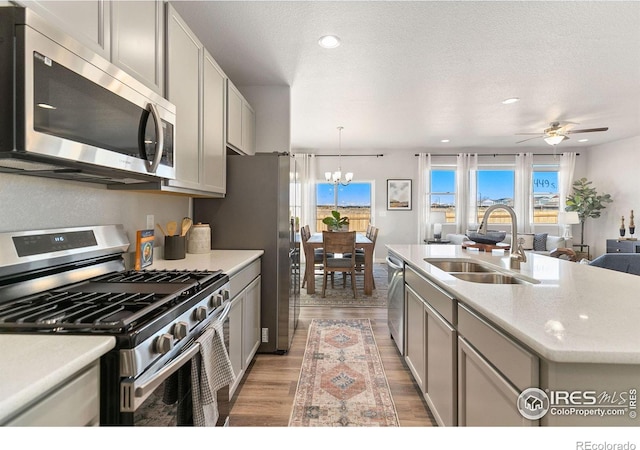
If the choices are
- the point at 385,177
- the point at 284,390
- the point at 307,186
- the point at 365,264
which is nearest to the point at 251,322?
the point at 284,390

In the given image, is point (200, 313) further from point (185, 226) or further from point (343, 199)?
point (343, 199)

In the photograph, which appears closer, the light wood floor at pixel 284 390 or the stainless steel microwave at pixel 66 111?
the stainless steel microwave at pixel 66 111

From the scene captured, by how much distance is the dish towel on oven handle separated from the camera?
1238mm

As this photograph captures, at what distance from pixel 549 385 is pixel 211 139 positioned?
2.30m

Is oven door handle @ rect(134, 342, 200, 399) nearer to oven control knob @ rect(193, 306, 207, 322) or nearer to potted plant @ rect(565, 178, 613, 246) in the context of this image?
oven control knob @ rect(193, 306, 207, 322)

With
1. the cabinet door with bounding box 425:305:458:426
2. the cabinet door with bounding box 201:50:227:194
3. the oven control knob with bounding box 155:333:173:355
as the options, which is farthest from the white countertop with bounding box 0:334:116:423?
the cabinet door with bounding box 201:50:227:194

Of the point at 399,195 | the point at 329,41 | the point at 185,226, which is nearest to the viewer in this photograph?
the point at 185,226

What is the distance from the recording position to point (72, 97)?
1.05m

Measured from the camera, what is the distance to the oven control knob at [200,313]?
131 centimetres

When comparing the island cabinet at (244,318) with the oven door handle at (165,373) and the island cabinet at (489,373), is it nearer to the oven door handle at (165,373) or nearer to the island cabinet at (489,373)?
the oven door handle at (165,373)

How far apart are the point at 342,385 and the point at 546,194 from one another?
7270 mm

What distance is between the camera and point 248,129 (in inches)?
127

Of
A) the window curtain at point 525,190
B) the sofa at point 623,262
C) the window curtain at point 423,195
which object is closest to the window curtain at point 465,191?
the window curtain at point 423,195

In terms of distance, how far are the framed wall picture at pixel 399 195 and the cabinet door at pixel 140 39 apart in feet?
20.4
